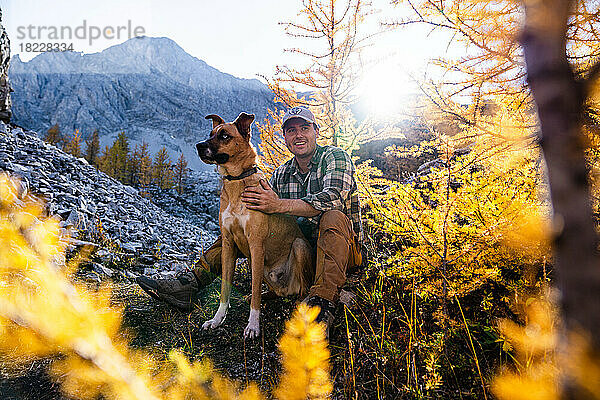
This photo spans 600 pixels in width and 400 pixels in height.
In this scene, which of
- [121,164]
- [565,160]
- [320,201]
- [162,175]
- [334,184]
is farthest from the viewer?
[162,175]

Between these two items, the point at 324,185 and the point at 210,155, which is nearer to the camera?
the point at 210,155

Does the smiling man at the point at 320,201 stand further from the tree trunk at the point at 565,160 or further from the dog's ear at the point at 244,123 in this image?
the tree trunk at the point at 565,160

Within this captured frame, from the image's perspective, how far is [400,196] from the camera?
102 inches

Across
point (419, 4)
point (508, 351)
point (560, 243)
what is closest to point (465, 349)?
point (508, 351)

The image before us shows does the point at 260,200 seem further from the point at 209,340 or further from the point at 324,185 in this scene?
the point at 209,340

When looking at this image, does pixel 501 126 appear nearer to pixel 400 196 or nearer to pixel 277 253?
pixel 400 196

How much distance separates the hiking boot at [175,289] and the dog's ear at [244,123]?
5.35 feet

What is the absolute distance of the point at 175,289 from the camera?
9.97ft

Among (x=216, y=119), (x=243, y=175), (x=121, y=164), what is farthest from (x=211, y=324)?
(x=121, y=164)

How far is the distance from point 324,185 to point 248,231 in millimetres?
827

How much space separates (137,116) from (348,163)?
106m

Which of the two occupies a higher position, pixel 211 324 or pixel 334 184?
pixel 334 184

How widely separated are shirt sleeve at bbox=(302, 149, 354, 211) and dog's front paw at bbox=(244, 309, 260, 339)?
3.39 feet

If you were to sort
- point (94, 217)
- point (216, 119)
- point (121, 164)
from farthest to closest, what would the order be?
point (121, 164) → point (94, 217) → point (216, 119)
